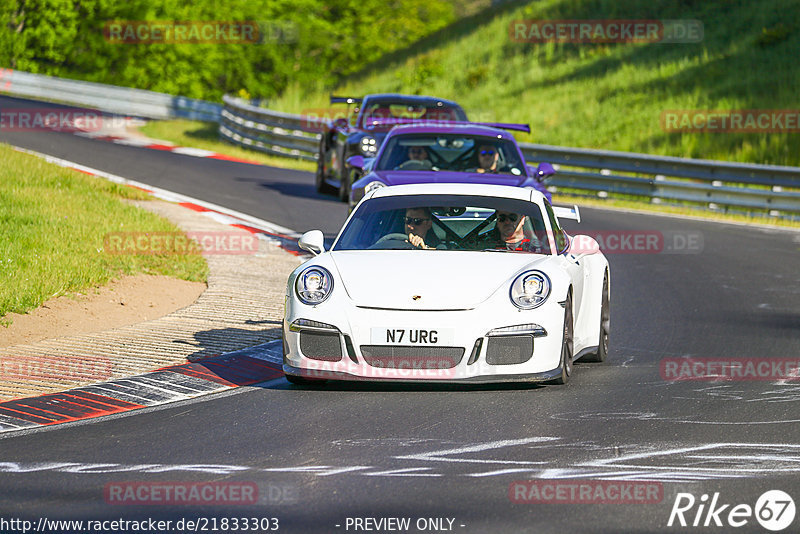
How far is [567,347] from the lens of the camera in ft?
27.0

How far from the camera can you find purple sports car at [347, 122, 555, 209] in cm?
1423

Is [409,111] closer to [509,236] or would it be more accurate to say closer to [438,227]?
[438,227]

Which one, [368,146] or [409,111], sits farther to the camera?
[409,111]

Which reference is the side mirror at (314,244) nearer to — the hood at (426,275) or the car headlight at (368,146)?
the hood at (426,275)

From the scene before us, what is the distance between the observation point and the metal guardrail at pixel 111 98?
40.8 m

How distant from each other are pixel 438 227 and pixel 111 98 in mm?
34876

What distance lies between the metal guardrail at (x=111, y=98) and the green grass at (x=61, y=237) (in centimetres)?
2237

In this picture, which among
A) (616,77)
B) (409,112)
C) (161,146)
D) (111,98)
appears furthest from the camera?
(111,98)

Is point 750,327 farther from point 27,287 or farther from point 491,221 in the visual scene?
point 27,287

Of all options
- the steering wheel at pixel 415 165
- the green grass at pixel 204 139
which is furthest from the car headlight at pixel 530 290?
the green grass at pixel 204 139

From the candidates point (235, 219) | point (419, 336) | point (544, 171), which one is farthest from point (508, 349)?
point (235, 219)

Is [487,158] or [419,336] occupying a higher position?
[487,158]

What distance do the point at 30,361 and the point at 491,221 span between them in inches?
131

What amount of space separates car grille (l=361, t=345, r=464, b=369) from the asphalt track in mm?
227
